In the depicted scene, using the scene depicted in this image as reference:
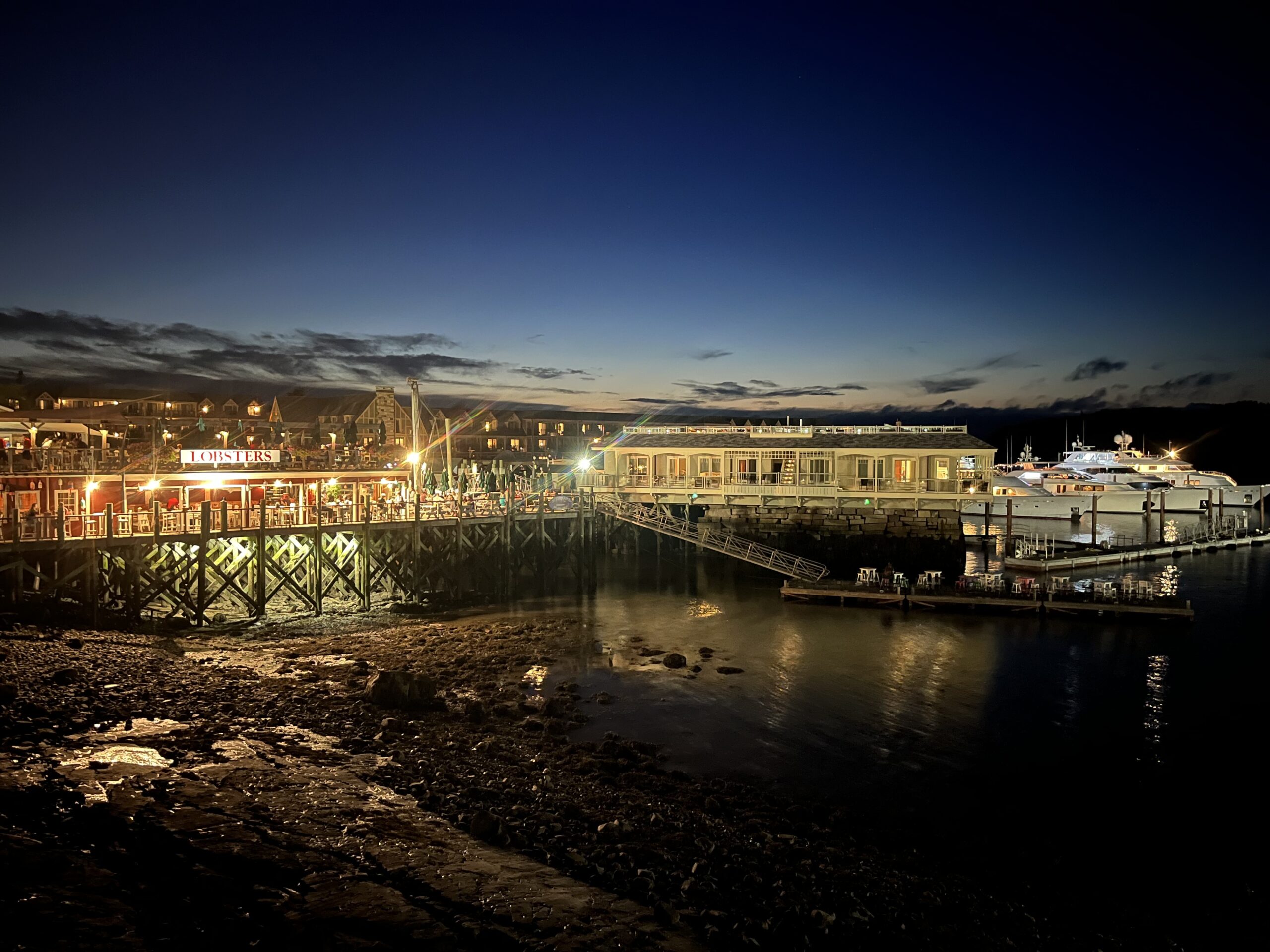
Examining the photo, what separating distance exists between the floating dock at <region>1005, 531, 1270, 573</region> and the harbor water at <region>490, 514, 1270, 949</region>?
298 inches

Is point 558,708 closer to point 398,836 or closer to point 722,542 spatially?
point 398,836

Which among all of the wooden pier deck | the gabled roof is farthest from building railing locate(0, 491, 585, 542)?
the gabled roof

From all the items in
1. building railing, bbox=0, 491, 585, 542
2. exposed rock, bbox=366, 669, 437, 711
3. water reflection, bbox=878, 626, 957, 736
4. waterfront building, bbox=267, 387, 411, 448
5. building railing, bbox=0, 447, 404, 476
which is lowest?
water reflection, bbox=878, 626, 957, 736

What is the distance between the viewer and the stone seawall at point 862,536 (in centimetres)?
4091

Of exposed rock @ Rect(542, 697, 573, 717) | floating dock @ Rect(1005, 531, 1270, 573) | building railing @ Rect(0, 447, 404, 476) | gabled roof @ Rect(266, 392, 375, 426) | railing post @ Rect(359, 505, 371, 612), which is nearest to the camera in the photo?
exposed rock @ Rect(542, 697, 573, 717)

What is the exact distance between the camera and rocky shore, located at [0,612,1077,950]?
9133 mm

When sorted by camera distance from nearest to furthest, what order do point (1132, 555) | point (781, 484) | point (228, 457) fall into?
point (228, 457) → point (781, 484) → point (1132, 555)

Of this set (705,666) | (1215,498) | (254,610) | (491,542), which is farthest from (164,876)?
(1215,498)

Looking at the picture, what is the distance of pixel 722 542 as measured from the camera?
40562 mm

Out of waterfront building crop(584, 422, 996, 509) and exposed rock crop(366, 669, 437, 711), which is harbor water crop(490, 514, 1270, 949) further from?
waterfront building crop(584, 422, 996, 509)

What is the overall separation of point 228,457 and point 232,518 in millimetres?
8734

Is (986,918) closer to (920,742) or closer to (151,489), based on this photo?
(920,742)

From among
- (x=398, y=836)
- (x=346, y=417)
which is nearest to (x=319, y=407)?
(x=346, y=417)

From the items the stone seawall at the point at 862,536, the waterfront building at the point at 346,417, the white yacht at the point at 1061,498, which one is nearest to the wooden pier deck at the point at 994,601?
the stone seawall at the point at 862,536
